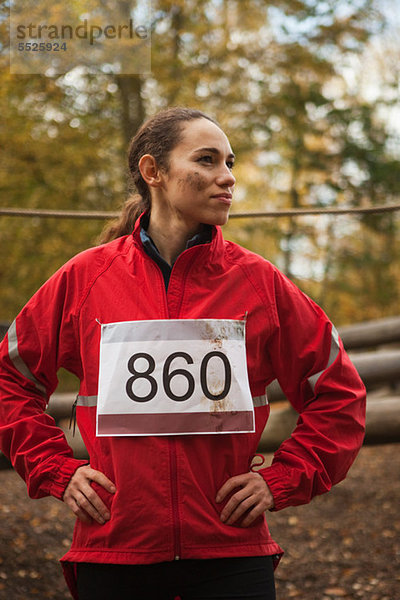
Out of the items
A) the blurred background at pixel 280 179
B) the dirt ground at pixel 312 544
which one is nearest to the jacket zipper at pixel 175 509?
the blurred background at pixel 280 179

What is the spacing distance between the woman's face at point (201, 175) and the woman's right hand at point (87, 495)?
0.81m

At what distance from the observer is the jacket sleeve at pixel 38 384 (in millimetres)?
1935

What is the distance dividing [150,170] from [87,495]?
1.03 m

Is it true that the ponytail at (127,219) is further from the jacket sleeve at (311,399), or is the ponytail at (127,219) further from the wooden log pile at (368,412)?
the wooden log pile at (368,412)

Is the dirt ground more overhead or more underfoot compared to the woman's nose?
more underfoot

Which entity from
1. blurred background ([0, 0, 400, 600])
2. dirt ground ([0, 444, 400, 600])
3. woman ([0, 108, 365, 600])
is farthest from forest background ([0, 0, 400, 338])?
woman ([0, 108, 365, 600])

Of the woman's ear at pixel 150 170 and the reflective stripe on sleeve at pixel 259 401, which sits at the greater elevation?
the woman's ear at pixel 150 170

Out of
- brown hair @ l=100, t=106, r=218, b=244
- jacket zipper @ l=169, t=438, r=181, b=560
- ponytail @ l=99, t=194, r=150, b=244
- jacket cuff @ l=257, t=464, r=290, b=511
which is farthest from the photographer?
ponytail @ l=99, t=194, r=150, b=244

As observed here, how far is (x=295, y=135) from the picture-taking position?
1170 centimetres

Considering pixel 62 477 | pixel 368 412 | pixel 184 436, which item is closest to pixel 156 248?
pixel 184 436

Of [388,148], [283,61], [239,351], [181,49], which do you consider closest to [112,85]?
[181,49]

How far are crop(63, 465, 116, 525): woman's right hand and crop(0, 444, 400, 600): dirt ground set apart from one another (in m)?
2.09

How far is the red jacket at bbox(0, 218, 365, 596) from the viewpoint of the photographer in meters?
1.81

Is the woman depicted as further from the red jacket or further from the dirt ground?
the dirt ground
